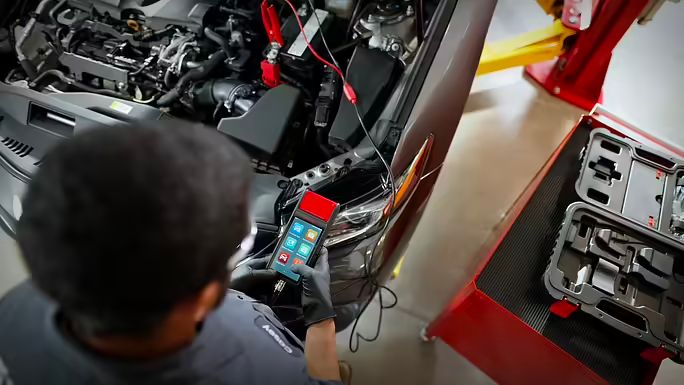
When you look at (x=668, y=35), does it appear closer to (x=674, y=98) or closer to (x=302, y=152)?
(x=674, y=98)

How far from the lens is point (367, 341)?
170cm

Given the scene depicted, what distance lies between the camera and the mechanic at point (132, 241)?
0.44 m

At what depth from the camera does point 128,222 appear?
1.45ft

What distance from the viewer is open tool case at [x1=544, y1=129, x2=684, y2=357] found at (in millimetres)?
1232

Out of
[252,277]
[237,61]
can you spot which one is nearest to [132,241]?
[252,277]

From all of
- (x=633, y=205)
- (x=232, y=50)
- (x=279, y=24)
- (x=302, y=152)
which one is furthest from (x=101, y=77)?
(x=633, y=205)

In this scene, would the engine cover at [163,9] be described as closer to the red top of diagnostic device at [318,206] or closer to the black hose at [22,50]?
the black hose at [22,50]

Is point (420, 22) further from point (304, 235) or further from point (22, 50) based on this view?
point (22, 50)

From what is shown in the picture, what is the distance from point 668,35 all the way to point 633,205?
1.80 m

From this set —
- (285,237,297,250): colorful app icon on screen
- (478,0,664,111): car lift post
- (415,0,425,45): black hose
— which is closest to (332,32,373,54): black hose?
(415,0,425,45): black hose

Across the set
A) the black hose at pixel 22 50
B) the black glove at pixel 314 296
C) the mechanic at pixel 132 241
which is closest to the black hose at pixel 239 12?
the black hose at pixel 22 50

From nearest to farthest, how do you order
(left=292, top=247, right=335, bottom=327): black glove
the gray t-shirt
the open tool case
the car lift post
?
1. the gray t-shirt
2. (left=292, top=247, right=335, bottom=327): black glove
3. the open tool case
4. the car lift post

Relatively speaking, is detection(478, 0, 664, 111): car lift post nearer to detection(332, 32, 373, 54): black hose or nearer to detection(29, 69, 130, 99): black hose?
detection(332, 32, 373, 54): black hose

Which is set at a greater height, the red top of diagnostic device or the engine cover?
the engine cover
